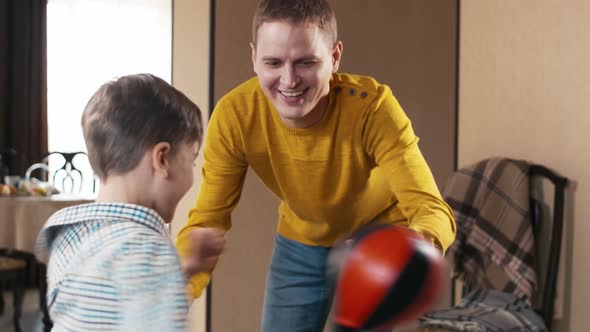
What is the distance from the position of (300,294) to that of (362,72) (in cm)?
142

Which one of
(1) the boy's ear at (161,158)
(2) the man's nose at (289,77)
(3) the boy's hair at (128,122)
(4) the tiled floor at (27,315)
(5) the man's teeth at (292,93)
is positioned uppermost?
(2) the man's nose at (289,77)

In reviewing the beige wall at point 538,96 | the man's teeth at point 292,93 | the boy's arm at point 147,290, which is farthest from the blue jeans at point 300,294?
the beige wall at point 538,96

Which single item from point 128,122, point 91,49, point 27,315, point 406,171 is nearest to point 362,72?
point 406,171

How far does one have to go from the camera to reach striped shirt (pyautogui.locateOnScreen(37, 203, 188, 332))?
127cm

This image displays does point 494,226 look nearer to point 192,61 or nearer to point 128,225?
point 192,61

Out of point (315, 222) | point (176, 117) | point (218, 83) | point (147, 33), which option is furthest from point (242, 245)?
point (147, 33)

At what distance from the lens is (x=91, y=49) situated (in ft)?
22.4

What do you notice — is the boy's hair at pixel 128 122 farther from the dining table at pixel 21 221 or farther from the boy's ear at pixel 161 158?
the dining table at pixel 21 221

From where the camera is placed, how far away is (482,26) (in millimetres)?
3430

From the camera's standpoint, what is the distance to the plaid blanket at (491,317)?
2760 mm

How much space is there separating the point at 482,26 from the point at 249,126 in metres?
1.72

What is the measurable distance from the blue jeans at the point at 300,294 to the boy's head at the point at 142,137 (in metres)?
0.82

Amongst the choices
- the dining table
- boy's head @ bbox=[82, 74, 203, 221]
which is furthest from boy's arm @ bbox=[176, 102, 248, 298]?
the dining table

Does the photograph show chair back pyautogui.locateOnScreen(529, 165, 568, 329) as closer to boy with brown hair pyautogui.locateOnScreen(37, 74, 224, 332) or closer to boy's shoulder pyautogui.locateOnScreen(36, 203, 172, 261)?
boy with brown hair pyautogui.locateOnScreen(37, 74, 224, 332)
